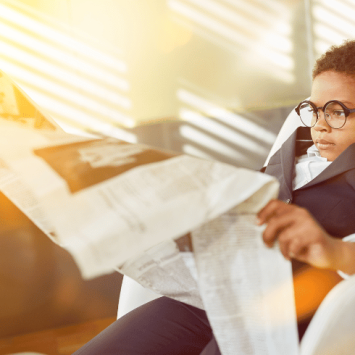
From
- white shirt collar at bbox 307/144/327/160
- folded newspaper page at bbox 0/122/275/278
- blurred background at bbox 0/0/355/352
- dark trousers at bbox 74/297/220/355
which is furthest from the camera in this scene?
blurred background at bbox 0/0/355/352

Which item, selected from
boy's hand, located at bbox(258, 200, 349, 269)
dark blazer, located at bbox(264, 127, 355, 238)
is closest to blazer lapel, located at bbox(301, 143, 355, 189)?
dark blazer, located at bbox(264, 127, 355, 238)

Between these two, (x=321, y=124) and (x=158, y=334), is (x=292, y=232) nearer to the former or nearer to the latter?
(x=158, y=334)

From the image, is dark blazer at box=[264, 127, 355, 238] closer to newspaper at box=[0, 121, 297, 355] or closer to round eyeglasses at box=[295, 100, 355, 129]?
round eyeglasses at box=[295, 100, 355, 129]

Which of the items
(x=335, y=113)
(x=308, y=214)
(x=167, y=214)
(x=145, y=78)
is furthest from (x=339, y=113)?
(x=145, y=78)

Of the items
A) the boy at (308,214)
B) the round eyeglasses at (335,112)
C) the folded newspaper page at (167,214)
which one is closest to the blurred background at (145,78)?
the boy at (308,214)

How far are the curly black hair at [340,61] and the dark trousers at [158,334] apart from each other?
2.00 ft

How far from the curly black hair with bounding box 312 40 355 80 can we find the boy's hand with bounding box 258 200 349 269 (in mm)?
512

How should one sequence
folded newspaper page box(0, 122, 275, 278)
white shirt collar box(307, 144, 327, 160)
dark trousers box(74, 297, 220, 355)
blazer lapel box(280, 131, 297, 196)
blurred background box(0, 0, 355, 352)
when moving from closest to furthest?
folded newspaper page box(0, 122, 275, 278), dark trousers box(74, 297, 220, 355), blazer lapel box(280, 131, 297, 196), white shirt collar box(307, 144, 327, 160), blurred background box(0, 0, 355, 352)

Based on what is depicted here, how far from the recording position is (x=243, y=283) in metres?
0.39

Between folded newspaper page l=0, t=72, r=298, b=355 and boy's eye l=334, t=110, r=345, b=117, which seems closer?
folded newspaper page l=0, t=72, r=298, b=355

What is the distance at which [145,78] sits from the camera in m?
1.51

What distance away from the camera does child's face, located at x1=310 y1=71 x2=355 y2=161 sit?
735mm

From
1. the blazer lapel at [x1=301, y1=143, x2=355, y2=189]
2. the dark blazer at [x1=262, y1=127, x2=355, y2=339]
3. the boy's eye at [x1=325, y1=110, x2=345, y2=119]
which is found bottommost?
the dark blazer at [x1=262, y1=127, x2=355, y2=339]

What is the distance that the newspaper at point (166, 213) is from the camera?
12.4 inches
